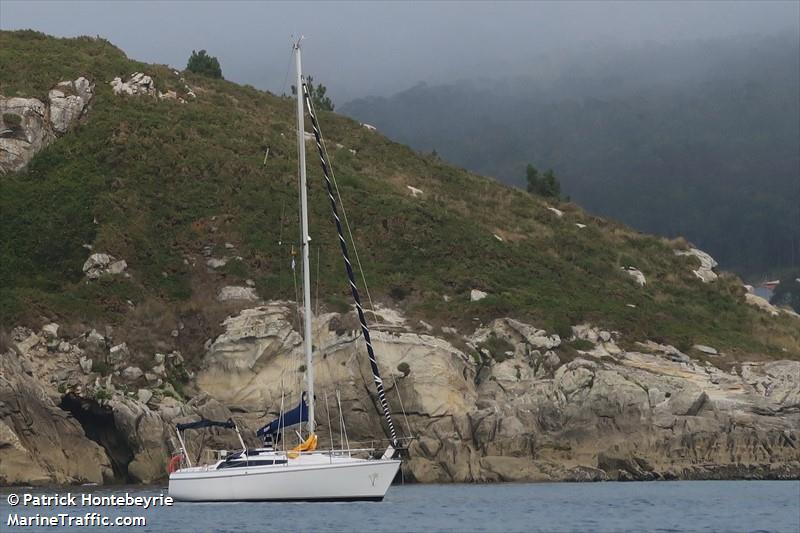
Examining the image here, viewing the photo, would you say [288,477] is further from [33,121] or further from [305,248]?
[33,121]

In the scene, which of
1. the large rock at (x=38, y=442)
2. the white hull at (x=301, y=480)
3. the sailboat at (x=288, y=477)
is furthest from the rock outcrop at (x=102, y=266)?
the white hull at (x=301, y=480)

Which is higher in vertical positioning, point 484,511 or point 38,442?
point 484,511

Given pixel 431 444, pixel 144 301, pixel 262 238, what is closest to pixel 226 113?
pixel 262 238

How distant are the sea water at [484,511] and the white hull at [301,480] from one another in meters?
0.54

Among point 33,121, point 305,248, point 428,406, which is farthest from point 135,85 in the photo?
point 305,248

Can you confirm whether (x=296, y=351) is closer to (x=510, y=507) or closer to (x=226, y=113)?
(x=510, y=507)

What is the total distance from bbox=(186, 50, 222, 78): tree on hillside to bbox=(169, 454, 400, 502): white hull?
3412 inches

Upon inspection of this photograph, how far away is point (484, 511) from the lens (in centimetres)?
4884

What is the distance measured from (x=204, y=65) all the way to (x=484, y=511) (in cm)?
9197

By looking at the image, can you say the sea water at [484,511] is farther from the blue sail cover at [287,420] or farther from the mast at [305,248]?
the mast at [305,248]

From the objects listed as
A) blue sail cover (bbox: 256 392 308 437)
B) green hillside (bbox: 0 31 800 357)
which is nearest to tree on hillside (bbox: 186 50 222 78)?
green hillside (bbox: 0 31 800 357)

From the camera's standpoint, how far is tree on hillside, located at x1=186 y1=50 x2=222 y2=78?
5192 inches

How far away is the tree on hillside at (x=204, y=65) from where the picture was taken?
433 feet

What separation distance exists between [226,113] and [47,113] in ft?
50.8
